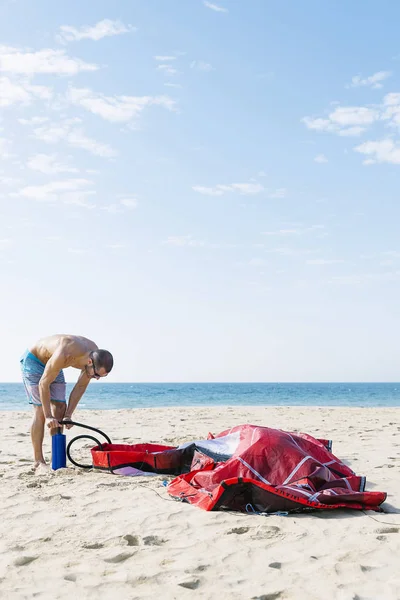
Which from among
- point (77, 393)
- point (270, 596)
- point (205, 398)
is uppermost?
point (77, 393)

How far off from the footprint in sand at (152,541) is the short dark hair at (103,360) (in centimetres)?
246

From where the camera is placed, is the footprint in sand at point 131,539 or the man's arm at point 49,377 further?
the man's arm at point 49,377

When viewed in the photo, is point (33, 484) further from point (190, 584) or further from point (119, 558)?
point (190, 584)

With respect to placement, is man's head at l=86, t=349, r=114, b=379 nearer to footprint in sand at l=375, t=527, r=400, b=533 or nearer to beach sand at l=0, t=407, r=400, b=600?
beach sand at l=0, t=407, r=400, b=600

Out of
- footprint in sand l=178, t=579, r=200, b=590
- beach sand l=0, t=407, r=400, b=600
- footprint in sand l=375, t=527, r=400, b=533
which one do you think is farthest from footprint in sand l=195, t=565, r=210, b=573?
A: footprint in sand l=375, t=527, r=400, b=533

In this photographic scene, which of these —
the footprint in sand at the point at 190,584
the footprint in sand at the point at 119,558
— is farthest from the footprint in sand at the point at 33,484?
the footprint in sand at the point at 190,584

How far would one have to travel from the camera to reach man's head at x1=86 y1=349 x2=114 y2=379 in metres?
5.93

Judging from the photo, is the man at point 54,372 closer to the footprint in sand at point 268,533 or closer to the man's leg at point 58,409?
the man's leg at point 58,409

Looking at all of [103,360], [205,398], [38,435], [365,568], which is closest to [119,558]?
[365,568]

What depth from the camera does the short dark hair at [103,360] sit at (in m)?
5.93

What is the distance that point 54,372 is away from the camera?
6012mm

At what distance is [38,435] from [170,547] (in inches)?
121

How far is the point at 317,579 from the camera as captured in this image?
3.03m

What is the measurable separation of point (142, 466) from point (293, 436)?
165 centimetres
